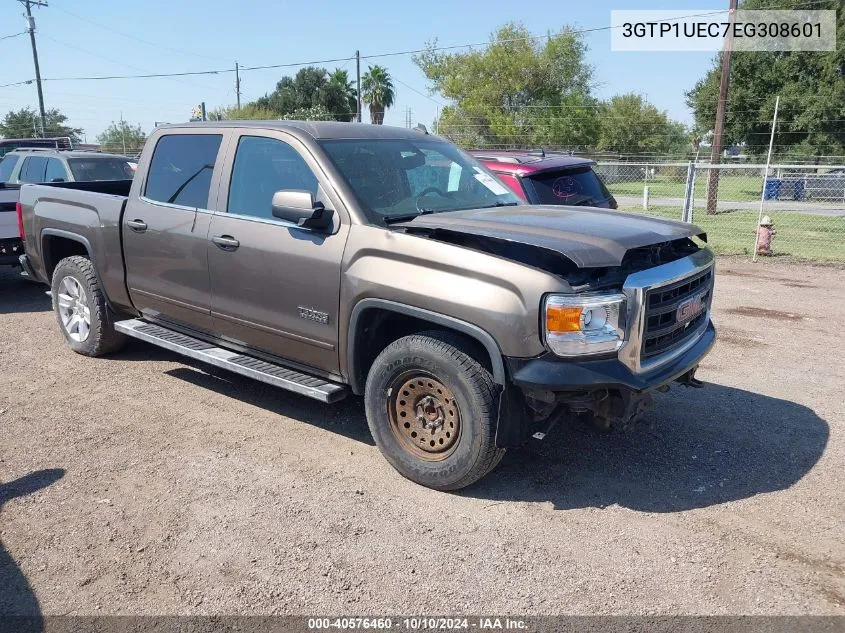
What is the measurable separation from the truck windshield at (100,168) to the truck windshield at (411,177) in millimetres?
7439

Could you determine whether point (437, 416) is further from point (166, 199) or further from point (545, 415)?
point (166, 199)

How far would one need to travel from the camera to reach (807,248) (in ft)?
46.5

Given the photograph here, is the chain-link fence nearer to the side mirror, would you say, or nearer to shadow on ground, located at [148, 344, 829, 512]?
shadow on ground, located at [148, 344, 829, 512]

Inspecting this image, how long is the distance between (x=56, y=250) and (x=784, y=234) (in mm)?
15298

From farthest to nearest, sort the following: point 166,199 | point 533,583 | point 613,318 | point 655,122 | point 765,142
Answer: point 655,122, point 765,142, point 166,199, point 613,318, point 533,583

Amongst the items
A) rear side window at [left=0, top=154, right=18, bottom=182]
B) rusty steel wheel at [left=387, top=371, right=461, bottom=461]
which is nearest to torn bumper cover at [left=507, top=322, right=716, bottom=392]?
rusty steel wheel at [left=387, top=371, right=461, bottom=461]

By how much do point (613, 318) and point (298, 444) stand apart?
88.0 inches

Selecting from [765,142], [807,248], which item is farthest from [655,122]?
[807,248]

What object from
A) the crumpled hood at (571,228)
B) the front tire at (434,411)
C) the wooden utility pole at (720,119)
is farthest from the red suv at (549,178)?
the wooden utility pole at (720,119)

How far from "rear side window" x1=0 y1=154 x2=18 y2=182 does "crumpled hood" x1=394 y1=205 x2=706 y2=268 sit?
10.4m

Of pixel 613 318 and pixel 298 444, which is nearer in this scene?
pixel 613 318

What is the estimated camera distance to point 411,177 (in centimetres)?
472

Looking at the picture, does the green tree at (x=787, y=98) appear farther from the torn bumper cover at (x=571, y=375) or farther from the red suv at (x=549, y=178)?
the torn bumper cover at (x=571, y=375)

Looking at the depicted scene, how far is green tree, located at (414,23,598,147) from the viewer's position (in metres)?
44.7
